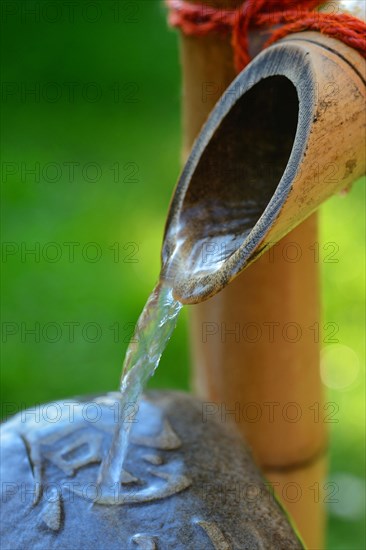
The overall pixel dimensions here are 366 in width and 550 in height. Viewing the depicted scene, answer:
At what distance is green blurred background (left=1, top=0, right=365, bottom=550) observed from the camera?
2537 mm

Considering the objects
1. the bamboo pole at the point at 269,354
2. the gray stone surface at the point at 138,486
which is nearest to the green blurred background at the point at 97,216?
the bamboo pole at the point at 269,354

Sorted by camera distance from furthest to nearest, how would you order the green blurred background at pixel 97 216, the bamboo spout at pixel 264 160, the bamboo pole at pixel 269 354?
the green blurred background at pixel 97 216 → the bamboo pole at pixel 269 354 → the bamboo spout at pixel 264 160

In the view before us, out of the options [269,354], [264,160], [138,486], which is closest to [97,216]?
[269,354]

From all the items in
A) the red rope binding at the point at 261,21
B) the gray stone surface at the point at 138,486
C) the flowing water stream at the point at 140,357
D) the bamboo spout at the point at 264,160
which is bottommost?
the gray stone surface at the point at 138,486

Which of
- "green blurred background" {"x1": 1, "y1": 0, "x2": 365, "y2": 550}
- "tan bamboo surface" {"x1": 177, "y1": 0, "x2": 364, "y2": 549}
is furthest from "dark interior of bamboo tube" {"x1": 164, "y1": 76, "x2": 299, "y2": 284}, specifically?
"green blurred background" {"x1": 1, "y1": 0, "x2": 365, "y2": 550}

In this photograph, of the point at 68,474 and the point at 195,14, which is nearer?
the point at 68,474

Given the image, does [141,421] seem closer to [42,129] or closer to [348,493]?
[348,493]

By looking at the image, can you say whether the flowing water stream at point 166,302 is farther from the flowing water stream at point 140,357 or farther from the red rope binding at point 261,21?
the red rope binding at point 261,21

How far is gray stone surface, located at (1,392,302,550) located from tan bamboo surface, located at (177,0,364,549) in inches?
6.5

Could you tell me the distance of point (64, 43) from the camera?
4.16 meters

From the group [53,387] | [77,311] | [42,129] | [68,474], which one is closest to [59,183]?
[42,129]

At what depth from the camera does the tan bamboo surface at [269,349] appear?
4.60 feet

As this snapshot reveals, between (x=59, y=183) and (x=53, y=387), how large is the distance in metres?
1.13

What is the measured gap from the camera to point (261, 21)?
123 cm
